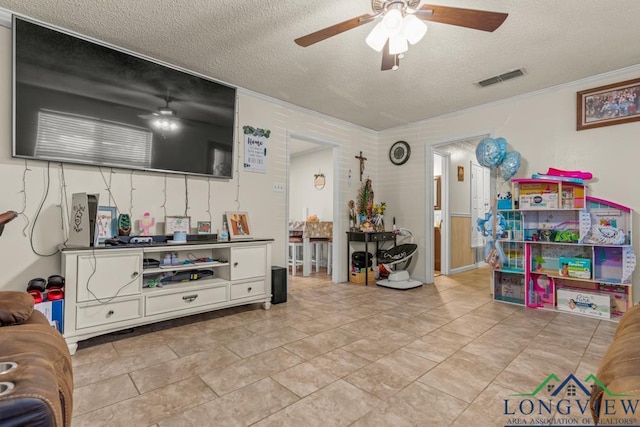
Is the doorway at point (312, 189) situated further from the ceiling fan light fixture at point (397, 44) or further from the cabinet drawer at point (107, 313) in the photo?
the ceiling fan light fixture at point (397, 44)

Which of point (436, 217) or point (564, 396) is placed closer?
point (564, 396)

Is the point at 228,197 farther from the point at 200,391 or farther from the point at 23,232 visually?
the point at 200,391

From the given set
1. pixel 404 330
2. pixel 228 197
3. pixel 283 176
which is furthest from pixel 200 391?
pixel 283 176

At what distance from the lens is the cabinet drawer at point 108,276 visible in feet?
7.50

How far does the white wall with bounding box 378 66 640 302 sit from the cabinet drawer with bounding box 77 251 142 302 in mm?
3743

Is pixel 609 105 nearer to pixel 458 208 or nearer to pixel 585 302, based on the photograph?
pixel 585 302

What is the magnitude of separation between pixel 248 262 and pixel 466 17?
2.63 m

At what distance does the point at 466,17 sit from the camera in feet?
5.77

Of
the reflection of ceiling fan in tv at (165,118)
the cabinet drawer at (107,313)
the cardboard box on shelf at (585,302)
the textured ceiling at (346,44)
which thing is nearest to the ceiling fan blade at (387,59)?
the textured ceiling at (346,44)

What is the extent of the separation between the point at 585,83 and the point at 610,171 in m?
0.96

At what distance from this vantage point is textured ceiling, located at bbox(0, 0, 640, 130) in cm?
225

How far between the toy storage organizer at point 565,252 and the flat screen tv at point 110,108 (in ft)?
11.1

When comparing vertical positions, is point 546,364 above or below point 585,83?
below

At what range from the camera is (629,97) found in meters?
3.11
